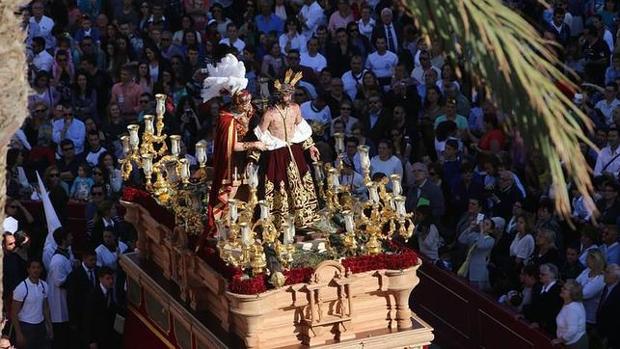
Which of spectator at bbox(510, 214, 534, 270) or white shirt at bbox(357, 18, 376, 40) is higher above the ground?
white shirt at bbox(357, 18, 376, 40)

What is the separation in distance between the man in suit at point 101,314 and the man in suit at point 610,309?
552 centimetres

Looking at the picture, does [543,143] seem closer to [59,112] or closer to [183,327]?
[183,327]

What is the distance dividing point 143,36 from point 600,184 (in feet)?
31.2

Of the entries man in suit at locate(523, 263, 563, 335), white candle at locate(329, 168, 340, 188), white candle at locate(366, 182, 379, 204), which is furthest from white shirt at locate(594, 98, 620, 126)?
white candle at locate(366, 182, 379, 204)

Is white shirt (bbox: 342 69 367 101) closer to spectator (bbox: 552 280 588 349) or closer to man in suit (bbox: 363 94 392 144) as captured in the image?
man in suit (bbox: 363 94 392 144)

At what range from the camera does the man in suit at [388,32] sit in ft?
77.9

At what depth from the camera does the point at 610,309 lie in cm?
1518

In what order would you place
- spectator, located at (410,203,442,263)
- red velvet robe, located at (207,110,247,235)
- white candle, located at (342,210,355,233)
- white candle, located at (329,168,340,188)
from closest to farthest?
white candle, located at (342,210,355,233) → red velvet robe, located at (207,110,247,235) → white candle, located at (329,168,340,188) → spectator, located at (410,203,442,263)

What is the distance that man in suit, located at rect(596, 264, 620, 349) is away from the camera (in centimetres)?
1516

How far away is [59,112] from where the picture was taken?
71.8ft


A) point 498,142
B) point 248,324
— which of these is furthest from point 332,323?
point 498,142

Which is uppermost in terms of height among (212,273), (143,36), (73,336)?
(143,36)

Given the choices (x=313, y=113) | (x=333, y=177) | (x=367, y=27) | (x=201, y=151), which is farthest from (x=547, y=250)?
(x=367, y=27)

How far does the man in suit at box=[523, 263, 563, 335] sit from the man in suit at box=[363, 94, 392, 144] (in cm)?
576
